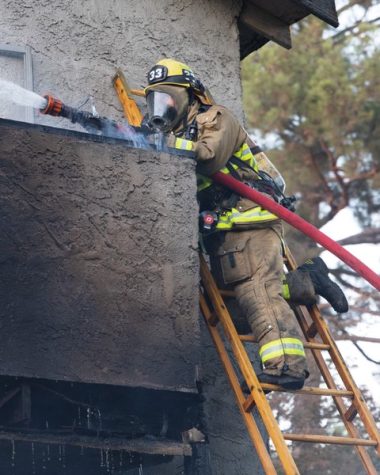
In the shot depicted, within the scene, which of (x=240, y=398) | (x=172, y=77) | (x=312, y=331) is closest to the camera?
(x=240, y=398)

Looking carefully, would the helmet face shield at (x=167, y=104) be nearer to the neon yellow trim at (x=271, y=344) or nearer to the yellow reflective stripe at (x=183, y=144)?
the yellow reflective stripe at (x=183, y=144)

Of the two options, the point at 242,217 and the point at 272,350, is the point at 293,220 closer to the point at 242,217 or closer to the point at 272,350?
the point at 242,217

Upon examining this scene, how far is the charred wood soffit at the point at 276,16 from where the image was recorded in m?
8.62

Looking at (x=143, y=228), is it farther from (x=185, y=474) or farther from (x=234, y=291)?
(x=185, y=474)

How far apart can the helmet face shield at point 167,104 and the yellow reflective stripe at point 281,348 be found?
5.05 feet

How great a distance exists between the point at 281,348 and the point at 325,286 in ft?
2.81

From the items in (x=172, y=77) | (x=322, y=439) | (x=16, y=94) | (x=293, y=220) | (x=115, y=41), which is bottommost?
(x=322, y=439)

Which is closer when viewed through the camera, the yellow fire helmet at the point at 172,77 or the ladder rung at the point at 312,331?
the yellow fire helmet at the point at 172,77

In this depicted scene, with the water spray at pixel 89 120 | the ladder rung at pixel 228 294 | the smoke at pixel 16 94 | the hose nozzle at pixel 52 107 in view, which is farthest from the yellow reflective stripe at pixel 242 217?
the smoke at pixel 16 94

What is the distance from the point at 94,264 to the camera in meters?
6.28

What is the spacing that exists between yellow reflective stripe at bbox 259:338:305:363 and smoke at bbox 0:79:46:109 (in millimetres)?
2068

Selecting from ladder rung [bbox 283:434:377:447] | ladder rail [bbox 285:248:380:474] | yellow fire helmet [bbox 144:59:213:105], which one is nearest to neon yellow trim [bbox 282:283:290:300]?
ladder rail [bbox 285:248:380:474]

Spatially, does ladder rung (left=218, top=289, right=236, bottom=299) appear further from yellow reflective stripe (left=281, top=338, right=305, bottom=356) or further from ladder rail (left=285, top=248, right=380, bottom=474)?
yellow reflective stripe (left=281, top=338, right=305, bottom=356)

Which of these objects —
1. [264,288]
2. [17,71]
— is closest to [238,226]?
[264,288]
